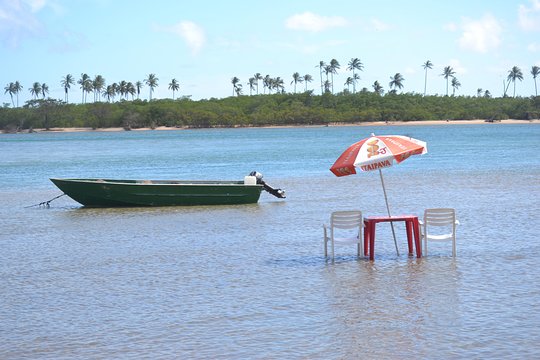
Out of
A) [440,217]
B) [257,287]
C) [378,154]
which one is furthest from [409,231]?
[257,287]

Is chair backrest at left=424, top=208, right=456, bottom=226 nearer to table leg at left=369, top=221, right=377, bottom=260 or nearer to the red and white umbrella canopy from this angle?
table leg at left=369, top=221, right=377, bottom=260

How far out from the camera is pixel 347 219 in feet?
49.9

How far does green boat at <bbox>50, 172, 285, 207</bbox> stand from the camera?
2656 cm

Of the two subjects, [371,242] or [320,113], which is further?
[320,113]

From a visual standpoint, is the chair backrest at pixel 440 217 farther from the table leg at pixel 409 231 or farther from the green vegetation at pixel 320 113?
the green vegetation at pixel 320 113

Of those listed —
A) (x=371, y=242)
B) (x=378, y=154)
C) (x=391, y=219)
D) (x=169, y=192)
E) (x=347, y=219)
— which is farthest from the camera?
(x=169, y=192)

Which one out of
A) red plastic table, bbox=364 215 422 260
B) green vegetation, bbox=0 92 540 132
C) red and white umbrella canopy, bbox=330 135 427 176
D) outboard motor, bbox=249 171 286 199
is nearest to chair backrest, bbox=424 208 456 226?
red plastic table, bbox=364 215 422 260

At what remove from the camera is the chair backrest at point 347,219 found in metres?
15.1

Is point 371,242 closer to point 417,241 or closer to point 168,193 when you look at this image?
point 417,241

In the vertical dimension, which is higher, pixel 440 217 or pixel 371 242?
pixel 440 217

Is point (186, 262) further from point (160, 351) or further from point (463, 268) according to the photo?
point (160, 351)

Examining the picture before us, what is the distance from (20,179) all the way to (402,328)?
38239 mm

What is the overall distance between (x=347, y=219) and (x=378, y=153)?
119cm

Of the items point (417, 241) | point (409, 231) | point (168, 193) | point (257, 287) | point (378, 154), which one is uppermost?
point (378, 154)
